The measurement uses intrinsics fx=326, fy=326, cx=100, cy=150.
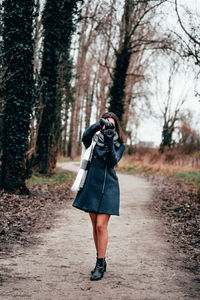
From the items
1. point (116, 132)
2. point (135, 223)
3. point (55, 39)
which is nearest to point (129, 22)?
point (55, 39)

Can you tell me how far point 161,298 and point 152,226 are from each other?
3766mm

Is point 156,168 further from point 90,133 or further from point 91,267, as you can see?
point 90,133

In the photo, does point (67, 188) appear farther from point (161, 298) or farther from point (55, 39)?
point (161, 298)

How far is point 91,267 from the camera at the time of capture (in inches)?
169

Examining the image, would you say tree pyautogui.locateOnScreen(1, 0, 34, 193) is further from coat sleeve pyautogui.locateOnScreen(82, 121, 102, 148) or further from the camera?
the camera

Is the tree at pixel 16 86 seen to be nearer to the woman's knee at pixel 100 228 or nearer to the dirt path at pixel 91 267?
the dirt path at pixel 91 267

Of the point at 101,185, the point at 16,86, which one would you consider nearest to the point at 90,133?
the point at 101,185

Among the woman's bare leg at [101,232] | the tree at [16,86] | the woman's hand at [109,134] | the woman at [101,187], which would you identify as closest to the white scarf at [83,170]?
the woman at [101,187]

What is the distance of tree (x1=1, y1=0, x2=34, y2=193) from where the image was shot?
30.1 feet

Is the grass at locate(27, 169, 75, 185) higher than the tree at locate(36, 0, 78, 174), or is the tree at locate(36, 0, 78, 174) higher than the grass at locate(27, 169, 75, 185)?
the tree at locate(36, 0, 78, 174)

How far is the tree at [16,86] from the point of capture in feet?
30.1

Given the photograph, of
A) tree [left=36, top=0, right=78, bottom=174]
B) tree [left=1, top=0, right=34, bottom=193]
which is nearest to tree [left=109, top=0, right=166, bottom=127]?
tree [left=36, top=0, right=78, bottom=174]

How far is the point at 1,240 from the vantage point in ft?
17.5

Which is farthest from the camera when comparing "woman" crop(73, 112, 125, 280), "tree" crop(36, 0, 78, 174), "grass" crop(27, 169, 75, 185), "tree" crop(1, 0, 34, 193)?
"tree" crop(36, 0, 78, 174)
